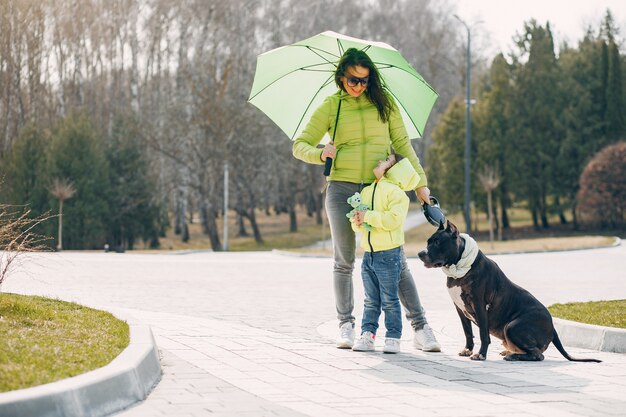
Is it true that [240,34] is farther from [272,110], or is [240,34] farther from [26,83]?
[272,110]

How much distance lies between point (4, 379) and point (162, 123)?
170ft

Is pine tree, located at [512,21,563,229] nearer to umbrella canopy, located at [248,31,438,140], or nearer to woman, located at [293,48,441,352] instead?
umbrella canopy, located at [248,31,438,140]

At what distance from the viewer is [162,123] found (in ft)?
185

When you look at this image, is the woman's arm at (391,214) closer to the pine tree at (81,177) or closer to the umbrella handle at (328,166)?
the umbrella handle at (328,166)

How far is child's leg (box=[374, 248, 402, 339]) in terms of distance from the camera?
25.8 ft

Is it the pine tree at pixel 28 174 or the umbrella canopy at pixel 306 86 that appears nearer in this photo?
the umbrella canopy at pixel 306 86

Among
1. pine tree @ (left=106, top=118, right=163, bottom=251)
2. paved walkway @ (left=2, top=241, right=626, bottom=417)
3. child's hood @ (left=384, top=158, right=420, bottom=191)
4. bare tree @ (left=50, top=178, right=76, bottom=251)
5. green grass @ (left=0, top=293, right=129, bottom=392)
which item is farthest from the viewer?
pine tree @ (left=106, top=118, right=163, bottom=251)

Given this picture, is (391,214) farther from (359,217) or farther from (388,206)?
(359,217)

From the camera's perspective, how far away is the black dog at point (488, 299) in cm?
764

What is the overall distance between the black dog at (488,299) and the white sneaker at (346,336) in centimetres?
99

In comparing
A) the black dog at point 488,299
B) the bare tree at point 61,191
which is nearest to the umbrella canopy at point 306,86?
the black dog at point 488,299

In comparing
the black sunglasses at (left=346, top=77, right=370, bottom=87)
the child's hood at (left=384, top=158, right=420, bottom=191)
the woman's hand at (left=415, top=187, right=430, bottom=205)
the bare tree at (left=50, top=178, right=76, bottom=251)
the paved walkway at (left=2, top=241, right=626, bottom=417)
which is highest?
the bare tree at (left=50, top=178, right=76, bottom=251)

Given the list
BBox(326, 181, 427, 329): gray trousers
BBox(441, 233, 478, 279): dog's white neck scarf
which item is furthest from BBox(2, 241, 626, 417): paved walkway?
BBox(441, 233, 478, 279): dog's white neck scarf

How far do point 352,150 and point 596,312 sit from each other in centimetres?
376
